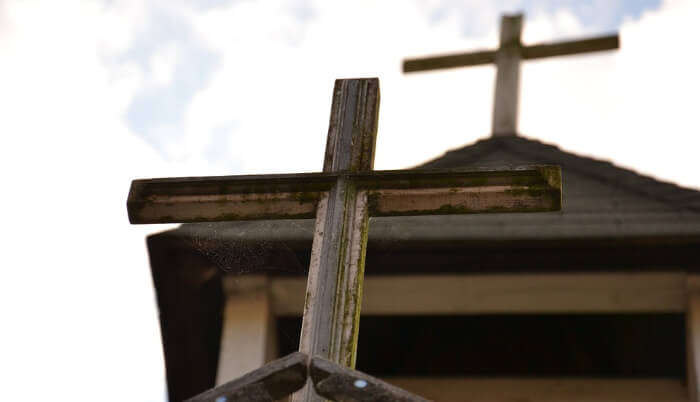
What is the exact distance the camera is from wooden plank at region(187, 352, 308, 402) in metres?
2.09

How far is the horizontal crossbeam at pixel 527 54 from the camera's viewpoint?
7.61 meters

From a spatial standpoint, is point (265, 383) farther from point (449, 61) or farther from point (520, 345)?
point (449, 61)

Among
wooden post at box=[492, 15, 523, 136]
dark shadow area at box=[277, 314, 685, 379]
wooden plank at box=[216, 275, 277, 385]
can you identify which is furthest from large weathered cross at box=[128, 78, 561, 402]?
wooden post at box=[492, 15, 523, 136]

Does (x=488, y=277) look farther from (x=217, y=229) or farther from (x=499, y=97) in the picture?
(x=499, y=97)

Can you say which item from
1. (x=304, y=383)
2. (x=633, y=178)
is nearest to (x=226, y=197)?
(x=304, y=383)

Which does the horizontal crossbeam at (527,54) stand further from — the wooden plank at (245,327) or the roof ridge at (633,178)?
the wooden plank at (245,327)

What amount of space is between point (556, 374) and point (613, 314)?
1.40 ft

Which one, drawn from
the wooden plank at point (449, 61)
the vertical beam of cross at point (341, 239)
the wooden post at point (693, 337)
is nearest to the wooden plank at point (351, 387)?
the vertical beam of cross at point (341, 239)

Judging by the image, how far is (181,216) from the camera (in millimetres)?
2764

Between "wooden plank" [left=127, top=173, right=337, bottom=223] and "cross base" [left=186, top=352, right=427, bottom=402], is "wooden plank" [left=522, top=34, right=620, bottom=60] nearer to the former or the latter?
"wooden plank" [left=127, top=173, right=337, bottom=223]

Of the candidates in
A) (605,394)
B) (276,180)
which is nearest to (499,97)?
(605,394)

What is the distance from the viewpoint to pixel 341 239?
252cm

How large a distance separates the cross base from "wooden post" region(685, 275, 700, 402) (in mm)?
3238

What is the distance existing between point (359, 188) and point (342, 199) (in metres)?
0.06
